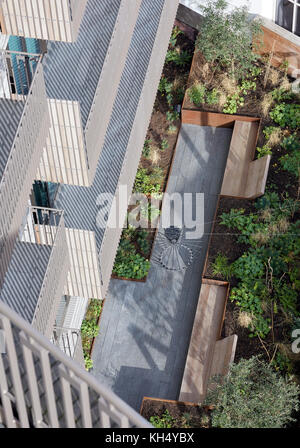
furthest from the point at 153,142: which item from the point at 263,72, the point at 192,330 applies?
the point at 192,330

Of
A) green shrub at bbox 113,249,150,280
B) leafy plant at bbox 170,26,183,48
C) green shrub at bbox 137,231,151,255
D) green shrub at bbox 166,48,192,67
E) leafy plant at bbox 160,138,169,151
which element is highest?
leafy plant at bbox 170,26,183,48

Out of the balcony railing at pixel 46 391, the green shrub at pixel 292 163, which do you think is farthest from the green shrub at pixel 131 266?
the balcony railing at pixel 46 391

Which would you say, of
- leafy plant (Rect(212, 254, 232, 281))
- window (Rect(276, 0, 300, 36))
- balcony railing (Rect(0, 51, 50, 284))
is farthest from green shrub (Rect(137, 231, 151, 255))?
balcony railing (Rect(0, 51, 50, 284))

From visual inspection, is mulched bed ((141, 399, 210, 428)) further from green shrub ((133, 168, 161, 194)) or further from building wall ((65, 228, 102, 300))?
green shrub ((133, 168, 161, 194))

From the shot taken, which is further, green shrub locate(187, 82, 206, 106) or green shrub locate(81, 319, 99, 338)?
green shrub locate(187, 82, 206, 106)

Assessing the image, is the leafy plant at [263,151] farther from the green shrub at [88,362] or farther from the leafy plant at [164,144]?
the green shrub at [88,362]

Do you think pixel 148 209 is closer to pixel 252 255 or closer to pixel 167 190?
pixel 167 190
